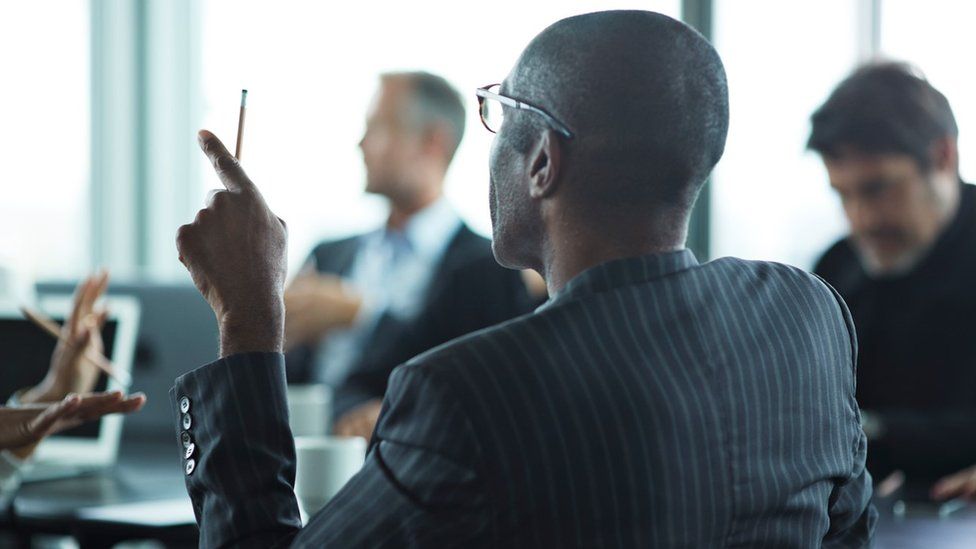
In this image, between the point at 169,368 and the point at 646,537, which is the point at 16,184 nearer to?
the point at 169,368

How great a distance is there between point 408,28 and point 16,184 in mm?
1611

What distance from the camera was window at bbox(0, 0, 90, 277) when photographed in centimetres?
392

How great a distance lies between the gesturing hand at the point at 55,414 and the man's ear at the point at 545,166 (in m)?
0.52

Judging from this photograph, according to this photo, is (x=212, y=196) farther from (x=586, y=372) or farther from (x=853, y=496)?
(x=853, y=496)

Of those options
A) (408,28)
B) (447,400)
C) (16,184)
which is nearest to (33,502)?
(447,400)

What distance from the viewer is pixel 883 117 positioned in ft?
6.82

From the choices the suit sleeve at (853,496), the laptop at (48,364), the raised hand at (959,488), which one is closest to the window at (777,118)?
the raised hand at (959,488)

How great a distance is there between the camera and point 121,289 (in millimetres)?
2320

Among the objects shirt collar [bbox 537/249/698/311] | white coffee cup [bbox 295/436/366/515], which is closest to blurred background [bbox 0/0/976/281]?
white coffee cup [bbox 295/436/366/515]

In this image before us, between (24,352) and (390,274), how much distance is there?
38.8 inches

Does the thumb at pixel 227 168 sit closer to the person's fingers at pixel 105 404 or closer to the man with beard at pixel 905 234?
the person's fingers at pixel 105 404

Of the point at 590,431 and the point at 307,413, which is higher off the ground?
the point at 590,431

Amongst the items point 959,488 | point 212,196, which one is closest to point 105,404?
point 212,196

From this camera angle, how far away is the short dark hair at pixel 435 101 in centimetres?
279
